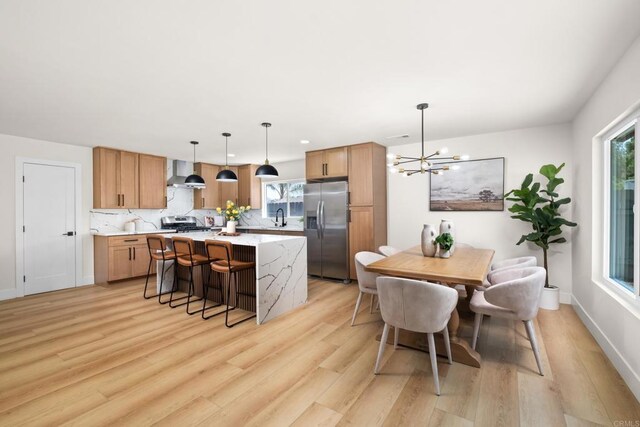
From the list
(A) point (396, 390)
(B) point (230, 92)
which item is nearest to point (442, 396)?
(A) point (396, 390)

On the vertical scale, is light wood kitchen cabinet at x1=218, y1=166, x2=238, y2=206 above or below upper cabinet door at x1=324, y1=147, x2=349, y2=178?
below

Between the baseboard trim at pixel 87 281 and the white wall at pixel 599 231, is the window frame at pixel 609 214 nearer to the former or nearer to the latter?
the white wall at pixel 599 231

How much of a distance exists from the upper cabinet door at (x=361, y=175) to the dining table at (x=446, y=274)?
2037 mm

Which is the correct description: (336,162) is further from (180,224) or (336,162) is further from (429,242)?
(180,224)

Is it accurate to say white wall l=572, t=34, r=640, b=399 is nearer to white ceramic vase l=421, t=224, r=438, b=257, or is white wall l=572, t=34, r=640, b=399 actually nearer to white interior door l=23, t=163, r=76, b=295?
white ceramic vase l=421, t=224, r=438, b=257

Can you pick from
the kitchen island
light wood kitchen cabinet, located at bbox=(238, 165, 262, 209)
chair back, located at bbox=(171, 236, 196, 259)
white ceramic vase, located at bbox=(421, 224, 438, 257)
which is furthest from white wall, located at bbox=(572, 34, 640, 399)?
light wood kitchen cabinet, located at bbox=(238, 165, 262, 209)

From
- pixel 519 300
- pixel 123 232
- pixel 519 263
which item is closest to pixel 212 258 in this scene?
pixel 123 232

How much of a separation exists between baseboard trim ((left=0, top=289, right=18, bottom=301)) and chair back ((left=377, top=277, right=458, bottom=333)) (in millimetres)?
5724

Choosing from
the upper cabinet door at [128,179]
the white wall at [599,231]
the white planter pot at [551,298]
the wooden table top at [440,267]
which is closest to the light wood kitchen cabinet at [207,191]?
the upper cabinet door at [128,179]

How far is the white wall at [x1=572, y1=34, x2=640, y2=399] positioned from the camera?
7.06ft

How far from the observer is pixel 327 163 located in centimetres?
555

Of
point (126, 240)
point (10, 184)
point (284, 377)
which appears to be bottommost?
point (284, 377)

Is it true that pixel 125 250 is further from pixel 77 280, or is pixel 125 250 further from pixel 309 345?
pixel 309 345

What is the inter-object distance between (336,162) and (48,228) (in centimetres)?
502
